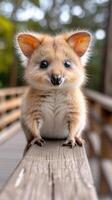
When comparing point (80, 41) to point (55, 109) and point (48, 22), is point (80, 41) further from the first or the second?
point (48, 22)

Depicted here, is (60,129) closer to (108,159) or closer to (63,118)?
(63,118)

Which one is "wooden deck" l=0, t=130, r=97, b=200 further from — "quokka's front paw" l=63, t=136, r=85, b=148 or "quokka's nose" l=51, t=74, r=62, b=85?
"quokka's nose" l=51, t=74, r=62, b=85

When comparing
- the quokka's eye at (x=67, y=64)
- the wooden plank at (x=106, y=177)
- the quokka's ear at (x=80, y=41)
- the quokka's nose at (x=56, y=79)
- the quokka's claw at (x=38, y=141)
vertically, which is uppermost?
the quokka's ear at (x=80, y=41)

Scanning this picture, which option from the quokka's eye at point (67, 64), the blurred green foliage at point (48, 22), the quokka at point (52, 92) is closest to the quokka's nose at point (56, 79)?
the quokka at point (52, 92)

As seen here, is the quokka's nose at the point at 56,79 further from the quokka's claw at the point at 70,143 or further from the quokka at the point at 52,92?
the quokka's claw at the point at 70,143

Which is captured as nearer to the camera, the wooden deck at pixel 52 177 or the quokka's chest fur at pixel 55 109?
the wooden deck at pixel 52 177

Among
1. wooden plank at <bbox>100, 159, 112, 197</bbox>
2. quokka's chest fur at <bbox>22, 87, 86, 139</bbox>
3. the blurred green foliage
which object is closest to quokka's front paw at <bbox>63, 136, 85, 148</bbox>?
quokka's chest fur at <bbox>22, 87, 86, 139</bbox>

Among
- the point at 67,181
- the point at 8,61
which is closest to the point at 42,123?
the point at 67,181
